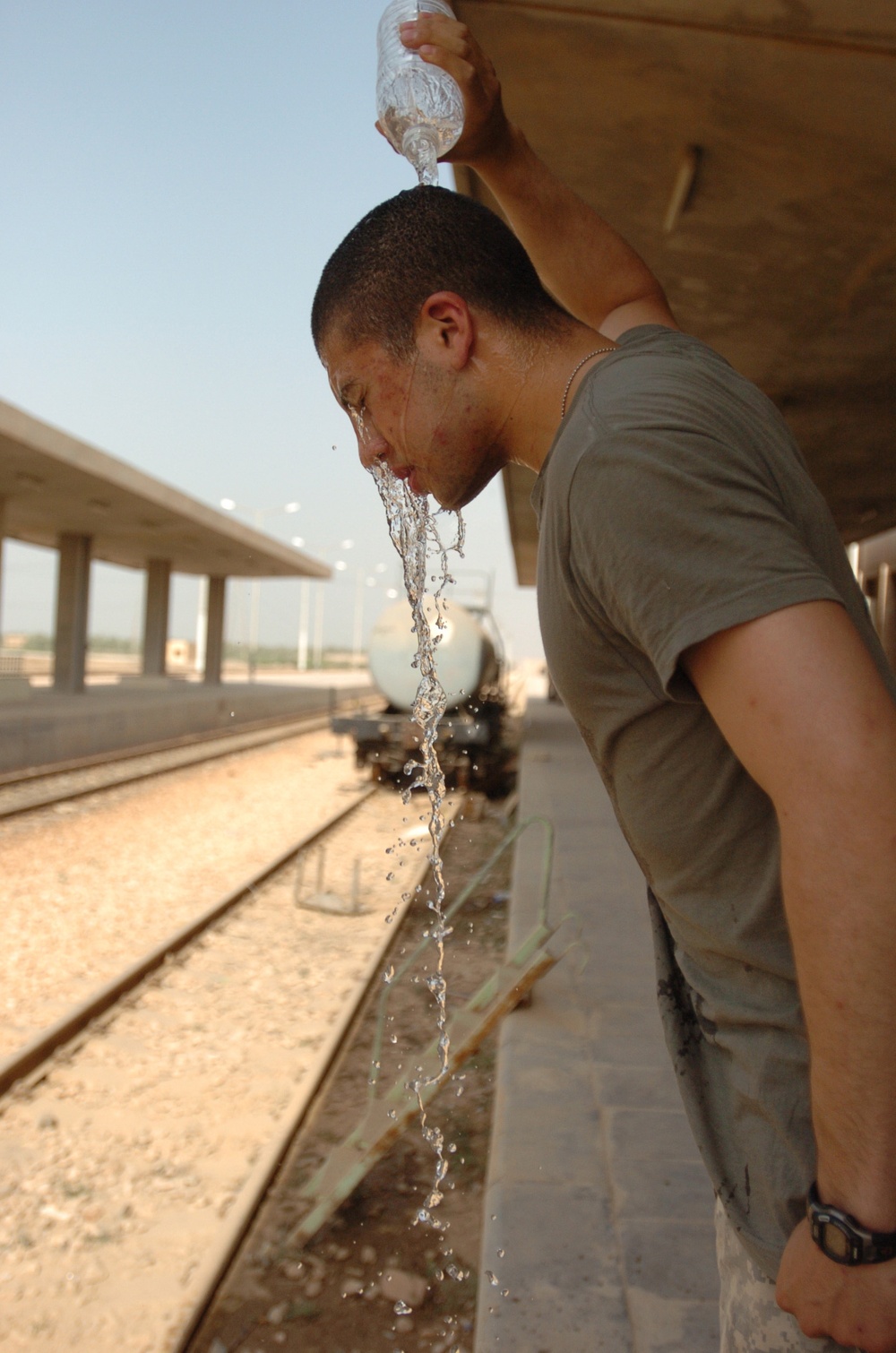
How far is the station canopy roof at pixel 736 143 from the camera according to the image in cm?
488

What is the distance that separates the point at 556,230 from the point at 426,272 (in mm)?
621

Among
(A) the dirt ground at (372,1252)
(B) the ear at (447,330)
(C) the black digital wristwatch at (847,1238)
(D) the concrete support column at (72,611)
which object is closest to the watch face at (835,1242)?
(C) the black digital wristwatch at (847,1238)

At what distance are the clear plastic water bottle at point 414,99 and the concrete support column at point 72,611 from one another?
2730 centimetres

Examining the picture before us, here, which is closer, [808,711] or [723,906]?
[808,711]

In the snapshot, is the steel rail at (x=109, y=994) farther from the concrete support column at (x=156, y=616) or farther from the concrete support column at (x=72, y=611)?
the concrete support column at (x=156, y=616)

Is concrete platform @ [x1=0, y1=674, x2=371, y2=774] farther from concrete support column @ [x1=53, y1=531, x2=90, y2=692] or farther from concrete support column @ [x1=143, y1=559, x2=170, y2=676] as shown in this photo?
concrete support column @ [x1=143, y1=559, x2=170, y2=676]

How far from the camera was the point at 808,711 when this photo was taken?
0.96 meters

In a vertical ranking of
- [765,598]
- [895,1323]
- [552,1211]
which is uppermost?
[765,598]

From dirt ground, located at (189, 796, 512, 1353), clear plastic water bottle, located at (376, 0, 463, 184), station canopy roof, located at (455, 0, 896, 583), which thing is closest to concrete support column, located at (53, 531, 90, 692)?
station canopy roof, located at (455, 0, 896, 583)

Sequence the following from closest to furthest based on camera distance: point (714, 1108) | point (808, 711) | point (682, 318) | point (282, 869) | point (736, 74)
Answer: point (808, 711) → point (714, 1108) → point (736, 74) → point (682, 318) → point (282, 869)

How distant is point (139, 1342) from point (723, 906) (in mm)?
3200

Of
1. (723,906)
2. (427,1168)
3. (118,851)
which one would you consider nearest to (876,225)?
(427,1168)

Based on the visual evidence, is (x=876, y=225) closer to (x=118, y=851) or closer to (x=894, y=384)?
(x=894, y=384)

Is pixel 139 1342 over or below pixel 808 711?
below
